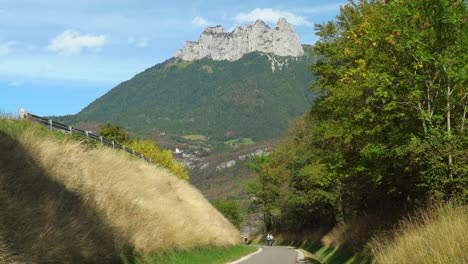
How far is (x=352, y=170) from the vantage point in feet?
82.6

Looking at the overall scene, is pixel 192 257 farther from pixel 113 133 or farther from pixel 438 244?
pixel 113 133

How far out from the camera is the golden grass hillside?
12.4 m

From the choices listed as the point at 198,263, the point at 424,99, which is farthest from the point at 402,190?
the point at 198,263

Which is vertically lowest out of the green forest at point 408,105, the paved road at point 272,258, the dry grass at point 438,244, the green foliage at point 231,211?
the green foliage at point 231,211

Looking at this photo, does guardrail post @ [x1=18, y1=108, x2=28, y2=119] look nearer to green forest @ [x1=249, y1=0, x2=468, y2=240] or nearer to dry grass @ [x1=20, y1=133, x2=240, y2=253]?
dry grass @ [x1=20, y1=133, x2=240, y2=253]

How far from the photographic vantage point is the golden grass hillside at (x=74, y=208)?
1237 centimetres

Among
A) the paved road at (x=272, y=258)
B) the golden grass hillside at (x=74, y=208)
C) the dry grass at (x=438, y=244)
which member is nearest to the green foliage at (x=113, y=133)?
the paved road at (x=272, y=258)

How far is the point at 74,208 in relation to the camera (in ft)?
53.0

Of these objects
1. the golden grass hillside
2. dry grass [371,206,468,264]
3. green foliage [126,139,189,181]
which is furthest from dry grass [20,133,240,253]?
green foliage [126,139,189,181]

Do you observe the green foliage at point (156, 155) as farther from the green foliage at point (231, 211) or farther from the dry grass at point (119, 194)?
the green foliage at point (231, 211)

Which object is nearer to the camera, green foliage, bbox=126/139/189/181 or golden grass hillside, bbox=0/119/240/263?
golden grass hillside, bbox=0/119/240/263

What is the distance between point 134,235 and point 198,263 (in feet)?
16.1

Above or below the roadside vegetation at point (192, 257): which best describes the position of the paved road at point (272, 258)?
below

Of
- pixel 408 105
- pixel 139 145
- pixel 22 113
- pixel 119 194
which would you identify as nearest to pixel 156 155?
pixel 139 145
